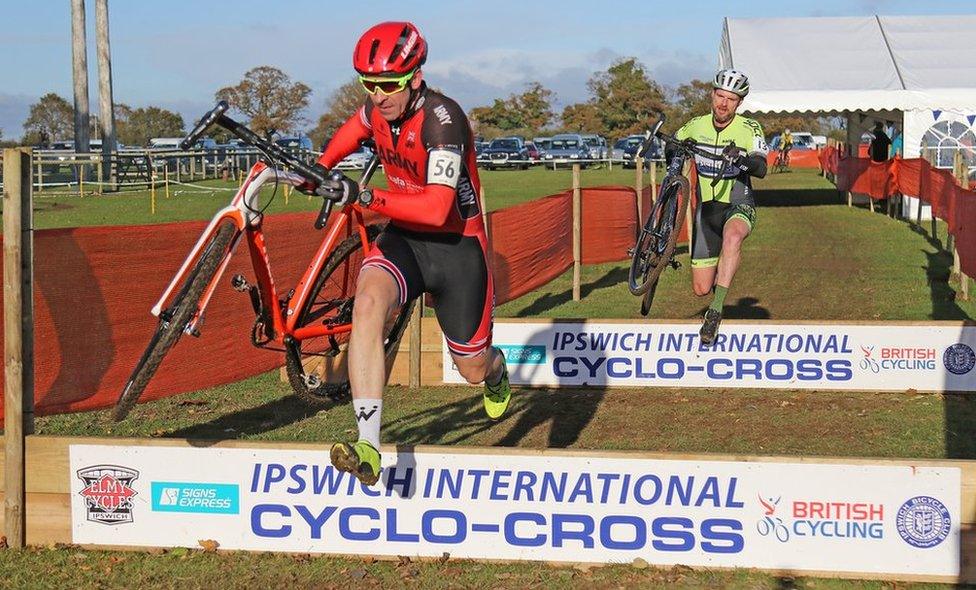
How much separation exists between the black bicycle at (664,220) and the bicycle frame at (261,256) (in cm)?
417

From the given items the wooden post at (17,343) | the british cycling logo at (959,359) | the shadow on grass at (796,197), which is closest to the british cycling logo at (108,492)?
the wooden post at (17,343)

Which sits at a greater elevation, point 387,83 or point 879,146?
point 879,146

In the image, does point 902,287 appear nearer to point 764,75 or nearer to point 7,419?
point 7,419

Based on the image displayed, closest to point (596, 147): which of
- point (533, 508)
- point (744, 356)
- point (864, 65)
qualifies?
point (864, 65)

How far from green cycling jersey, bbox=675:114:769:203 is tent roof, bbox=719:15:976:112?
832 inches

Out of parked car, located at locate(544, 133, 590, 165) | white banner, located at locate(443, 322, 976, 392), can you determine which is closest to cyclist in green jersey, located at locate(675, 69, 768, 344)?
white banner, located at locate(443, 322, 976, 392)

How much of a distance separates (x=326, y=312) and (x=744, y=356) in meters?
4.22

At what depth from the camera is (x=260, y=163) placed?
6.79m

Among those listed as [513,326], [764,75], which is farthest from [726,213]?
[764,75]

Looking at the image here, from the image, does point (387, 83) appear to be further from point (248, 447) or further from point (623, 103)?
point (623, 103)

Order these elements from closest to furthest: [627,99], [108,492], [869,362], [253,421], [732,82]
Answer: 1. [108,492]
2. [253,421]
3. [869,362]
4. [732,82]
5. [627,99]

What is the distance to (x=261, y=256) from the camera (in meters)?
7.07

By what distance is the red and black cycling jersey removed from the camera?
6129mm

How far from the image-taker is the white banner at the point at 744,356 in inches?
397
